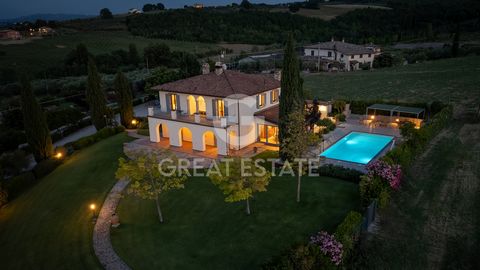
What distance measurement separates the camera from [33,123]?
99.3 ft

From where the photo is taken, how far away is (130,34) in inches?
4318

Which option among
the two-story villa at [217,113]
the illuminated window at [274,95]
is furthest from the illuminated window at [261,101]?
the illuminated window at [274,95]

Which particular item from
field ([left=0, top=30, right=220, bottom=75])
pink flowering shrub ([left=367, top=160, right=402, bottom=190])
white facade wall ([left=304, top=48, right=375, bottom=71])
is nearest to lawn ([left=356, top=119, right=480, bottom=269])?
pink flowering shrub ([left=367, top=160, right=402, bottom=190])

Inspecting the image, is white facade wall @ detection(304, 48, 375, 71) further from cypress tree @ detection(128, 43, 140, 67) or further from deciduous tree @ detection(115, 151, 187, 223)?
deciduous tree @ detection(115, 151, 187, 223)

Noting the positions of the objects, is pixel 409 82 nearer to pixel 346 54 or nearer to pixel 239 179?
pixel 346 54

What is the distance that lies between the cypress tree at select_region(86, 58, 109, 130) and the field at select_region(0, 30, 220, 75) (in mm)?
40680

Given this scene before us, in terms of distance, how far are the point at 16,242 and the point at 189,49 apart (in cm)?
8084

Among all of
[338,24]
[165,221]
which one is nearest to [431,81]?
[165,221]

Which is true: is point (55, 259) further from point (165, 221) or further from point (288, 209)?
point (288, 209)

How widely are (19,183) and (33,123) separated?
579 centimetres

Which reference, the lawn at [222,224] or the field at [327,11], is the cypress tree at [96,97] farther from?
the field at [327,11]

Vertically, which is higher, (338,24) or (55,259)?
(338,24)

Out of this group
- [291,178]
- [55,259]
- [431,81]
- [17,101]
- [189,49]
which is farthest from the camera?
[189,49]

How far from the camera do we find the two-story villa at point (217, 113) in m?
27.6
